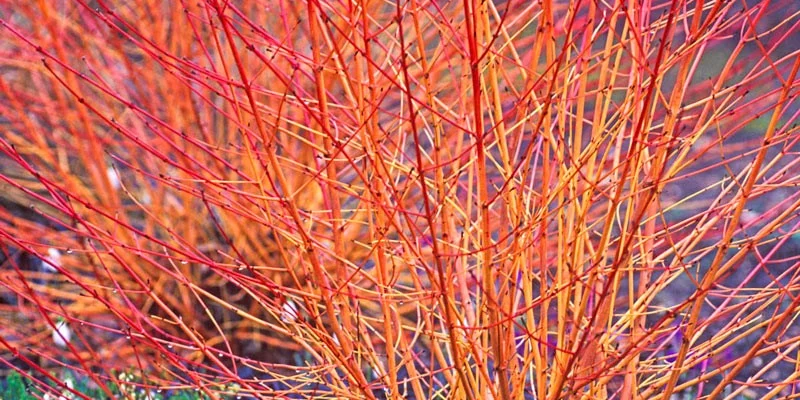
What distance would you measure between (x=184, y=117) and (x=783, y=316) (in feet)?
12.3

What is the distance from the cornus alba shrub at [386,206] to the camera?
221 centimetres

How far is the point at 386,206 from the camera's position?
215 centimetres

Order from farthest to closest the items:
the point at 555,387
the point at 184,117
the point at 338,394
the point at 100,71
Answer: the point at 100,71
the point at 184,117
the point at 338,394
the point at 555,387

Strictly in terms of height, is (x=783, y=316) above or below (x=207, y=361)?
above

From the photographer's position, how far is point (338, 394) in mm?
2594

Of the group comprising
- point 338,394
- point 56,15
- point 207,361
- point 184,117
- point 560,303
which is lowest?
point 207,361

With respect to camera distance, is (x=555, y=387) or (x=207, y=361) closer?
(x=555, y=387)

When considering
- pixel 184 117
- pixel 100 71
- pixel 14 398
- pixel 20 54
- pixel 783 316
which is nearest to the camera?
pixel 783 316

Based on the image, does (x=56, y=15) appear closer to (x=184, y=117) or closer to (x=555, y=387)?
(x=184, y=117)

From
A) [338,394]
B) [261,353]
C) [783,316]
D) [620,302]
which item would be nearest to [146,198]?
[261,353]

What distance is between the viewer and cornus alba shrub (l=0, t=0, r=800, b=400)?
2.21 meters

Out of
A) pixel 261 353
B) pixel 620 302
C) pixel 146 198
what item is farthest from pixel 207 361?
pixel 620 302

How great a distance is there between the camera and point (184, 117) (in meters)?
5.29

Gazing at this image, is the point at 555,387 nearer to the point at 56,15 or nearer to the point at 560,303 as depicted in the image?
the point at 560,303
